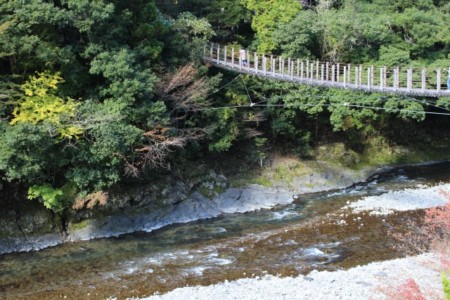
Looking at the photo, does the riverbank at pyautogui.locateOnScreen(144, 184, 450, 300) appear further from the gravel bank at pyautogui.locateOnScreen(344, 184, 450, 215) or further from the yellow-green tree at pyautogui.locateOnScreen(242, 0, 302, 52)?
the yellow-green tree at pyautogui.locateOnScreen(242, 0, 302, 52)

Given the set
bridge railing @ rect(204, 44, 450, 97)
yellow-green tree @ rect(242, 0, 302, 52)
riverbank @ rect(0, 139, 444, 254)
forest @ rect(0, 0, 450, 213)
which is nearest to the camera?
forest @ rect(0, 0, 450, 213)

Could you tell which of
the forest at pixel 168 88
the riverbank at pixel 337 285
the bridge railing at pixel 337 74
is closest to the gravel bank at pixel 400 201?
the forest at pixel 168 88

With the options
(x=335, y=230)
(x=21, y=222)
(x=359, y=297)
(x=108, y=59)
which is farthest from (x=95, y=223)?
(x=359, y=297)

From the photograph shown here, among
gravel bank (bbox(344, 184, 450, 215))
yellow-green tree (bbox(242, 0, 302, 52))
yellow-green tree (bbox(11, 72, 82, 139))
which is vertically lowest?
gravel bank (bbox(344, 184, 450, 215))

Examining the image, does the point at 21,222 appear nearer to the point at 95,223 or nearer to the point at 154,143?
the point at 95,223

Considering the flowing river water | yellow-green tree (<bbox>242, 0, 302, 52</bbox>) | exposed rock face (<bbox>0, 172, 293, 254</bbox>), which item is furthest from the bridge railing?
exposed rock face (<bbox>0, 172, 293, 254</bbox>)

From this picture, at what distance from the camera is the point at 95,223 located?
1270 centimetres

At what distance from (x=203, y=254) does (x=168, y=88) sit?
5.13 meters

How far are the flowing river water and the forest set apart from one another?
5.71 feet

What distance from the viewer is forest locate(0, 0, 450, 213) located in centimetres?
1152

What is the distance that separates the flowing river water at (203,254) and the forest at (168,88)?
1.74m

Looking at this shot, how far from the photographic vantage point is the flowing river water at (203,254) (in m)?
9.62

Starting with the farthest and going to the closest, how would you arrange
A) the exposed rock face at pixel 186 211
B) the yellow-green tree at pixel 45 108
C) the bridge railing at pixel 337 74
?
the bridge railing at pixel 337 74
the exposed rock face at pixel 186 211
the yellow-green tree at pixel 45 108

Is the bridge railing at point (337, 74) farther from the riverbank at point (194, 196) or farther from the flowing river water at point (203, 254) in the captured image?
the flowing river water at point (203, 254)
